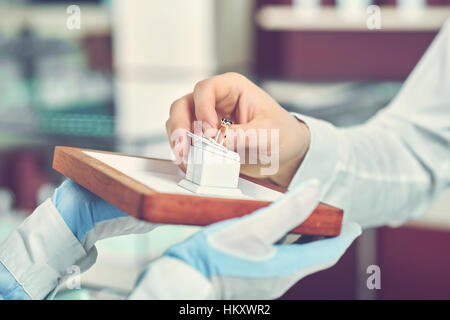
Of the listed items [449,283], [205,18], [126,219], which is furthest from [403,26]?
[126,219]

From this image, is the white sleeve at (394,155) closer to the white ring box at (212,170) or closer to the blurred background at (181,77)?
the white ring box at (212,170)

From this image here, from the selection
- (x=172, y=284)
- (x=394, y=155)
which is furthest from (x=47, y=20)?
(x=172, y=284)

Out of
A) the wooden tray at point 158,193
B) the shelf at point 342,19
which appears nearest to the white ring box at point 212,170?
the wooden tray at point 158,193

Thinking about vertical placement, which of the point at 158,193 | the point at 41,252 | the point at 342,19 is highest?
the point at 342,19

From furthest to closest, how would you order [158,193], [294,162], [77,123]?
[77,123]
[294,162]
[158,193]

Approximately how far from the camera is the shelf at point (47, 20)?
2248mm

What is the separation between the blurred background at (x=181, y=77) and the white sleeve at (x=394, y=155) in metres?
0.32

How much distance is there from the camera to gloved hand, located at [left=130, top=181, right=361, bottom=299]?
47 cm

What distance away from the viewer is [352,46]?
7.05 feet

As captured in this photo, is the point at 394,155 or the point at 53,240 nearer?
the point at 53,240

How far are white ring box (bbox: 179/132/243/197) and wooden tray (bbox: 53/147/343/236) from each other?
0.06 ft

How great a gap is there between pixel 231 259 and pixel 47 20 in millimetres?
2121

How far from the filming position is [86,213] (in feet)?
2.06

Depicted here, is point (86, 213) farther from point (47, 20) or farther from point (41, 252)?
point (47, 20)
